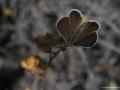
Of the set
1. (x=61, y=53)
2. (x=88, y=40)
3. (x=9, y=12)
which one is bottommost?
(x=61, y=53)

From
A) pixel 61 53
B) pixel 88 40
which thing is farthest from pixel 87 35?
pixel 61 53

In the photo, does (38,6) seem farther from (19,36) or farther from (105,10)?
(105,10)

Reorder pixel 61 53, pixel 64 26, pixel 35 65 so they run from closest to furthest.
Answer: pixel 64 26, pixel 35 65, pixel 61 53

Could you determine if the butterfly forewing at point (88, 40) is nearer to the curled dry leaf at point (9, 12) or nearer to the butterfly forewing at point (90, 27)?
the butterfly forewing at point (90, 27)

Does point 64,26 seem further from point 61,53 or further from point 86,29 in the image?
point 61,53

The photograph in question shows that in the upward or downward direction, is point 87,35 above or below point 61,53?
above

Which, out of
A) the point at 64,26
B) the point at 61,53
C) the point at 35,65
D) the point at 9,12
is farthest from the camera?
the point at 9,12

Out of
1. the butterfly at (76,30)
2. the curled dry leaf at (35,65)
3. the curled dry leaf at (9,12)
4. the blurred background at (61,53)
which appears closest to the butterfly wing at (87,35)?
the butterfly at (76,30)

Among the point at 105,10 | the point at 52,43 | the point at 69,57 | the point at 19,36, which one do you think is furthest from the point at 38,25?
the point at 52,43
